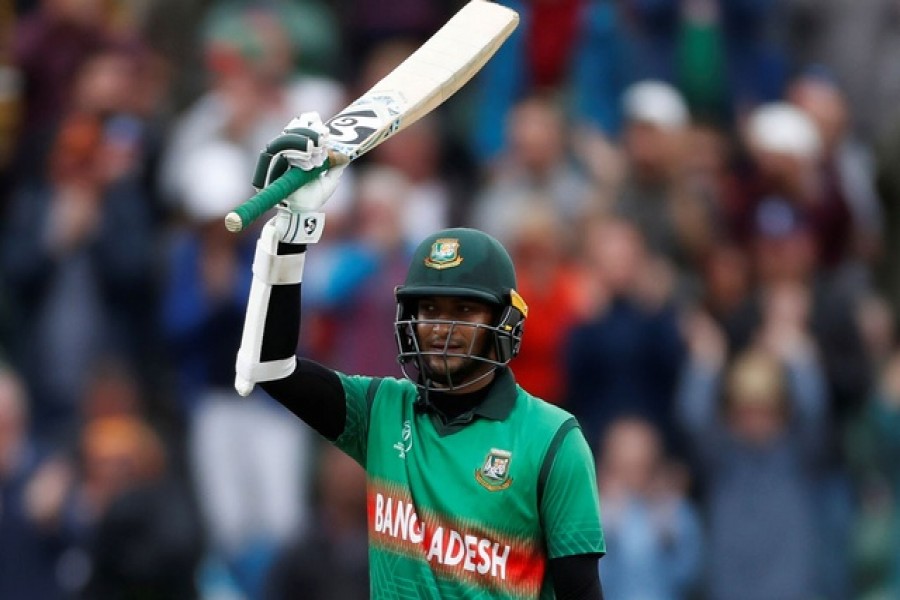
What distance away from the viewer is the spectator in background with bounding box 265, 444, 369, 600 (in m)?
10.2

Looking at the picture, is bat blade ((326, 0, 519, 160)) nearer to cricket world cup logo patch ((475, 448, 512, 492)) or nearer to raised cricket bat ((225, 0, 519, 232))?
raised cricket bat ((225, 0, 519, 232))

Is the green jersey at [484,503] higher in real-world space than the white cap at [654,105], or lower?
lower

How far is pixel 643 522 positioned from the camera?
34.9 feet

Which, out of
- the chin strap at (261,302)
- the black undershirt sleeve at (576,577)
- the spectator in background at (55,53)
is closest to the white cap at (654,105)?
the spectator in background at (55,53)

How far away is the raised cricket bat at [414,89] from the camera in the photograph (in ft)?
19.1

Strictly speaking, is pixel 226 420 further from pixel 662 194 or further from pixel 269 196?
pixel 269 196

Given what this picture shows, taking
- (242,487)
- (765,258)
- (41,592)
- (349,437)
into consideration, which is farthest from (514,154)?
(349,437)

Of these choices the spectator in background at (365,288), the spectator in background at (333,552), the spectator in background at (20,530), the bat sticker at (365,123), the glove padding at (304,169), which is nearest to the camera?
the glove padding at (304,169)

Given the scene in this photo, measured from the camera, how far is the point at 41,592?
10.5m

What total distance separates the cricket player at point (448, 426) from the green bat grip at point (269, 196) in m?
Result: 0.03

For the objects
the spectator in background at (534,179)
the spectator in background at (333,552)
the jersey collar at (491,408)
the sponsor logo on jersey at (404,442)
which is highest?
the spectator in background at (534,179)

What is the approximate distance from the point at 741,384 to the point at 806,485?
2.23 ft

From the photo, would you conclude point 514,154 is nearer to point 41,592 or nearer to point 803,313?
point 803,313

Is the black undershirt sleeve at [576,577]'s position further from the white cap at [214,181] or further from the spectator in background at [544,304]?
the white cap at [214,181]
